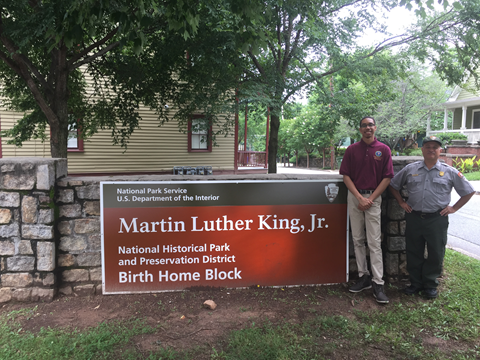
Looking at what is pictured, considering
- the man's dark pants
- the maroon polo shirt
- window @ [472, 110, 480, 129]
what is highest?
window @ [472, 110, 480, 129]

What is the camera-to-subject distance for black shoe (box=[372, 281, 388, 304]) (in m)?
3.36

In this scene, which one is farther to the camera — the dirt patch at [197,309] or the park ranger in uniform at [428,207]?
the park ranger in uniform at [428,207]

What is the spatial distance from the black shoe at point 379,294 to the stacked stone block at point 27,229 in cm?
342

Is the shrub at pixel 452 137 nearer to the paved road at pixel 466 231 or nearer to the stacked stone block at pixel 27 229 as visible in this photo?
the paved road at pixel 466 231

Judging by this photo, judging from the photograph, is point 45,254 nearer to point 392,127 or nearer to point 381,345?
point 381,345

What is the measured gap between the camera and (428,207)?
338 cm

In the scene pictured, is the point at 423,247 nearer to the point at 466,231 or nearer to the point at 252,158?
the point at 466,231

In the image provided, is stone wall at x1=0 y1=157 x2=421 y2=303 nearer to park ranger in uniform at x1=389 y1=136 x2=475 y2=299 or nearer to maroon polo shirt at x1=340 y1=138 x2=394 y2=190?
maroon polo shirt at x1=340 y1=138 x2=394 y2=190

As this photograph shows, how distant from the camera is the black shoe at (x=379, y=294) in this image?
3.36 meters

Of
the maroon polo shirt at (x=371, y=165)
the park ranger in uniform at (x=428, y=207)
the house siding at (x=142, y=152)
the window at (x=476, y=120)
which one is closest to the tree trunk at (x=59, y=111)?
the house siding at (x=142, y=152)

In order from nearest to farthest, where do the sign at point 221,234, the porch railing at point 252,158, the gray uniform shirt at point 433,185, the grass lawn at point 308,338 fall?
the grass lawn at point 308,338 < the gray uniform shirt at point 433,185 < the sign at point 221,234 < the porch railing at point 252,158

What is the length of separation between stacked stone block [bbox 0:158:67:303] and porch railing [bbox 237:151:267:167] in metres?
13.1

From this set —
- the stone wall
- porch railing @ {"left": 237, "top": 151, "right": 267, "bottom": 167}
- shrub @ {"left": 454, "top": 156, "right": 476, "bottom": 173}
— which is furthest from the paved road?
porch railing @ {"left": 237, "top": 151, "right": 267, "bottom": 167}

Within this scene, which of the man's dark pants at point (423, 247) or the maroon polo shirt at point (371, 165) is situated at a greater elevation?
the maroon polo shirt at point (371, 165)
